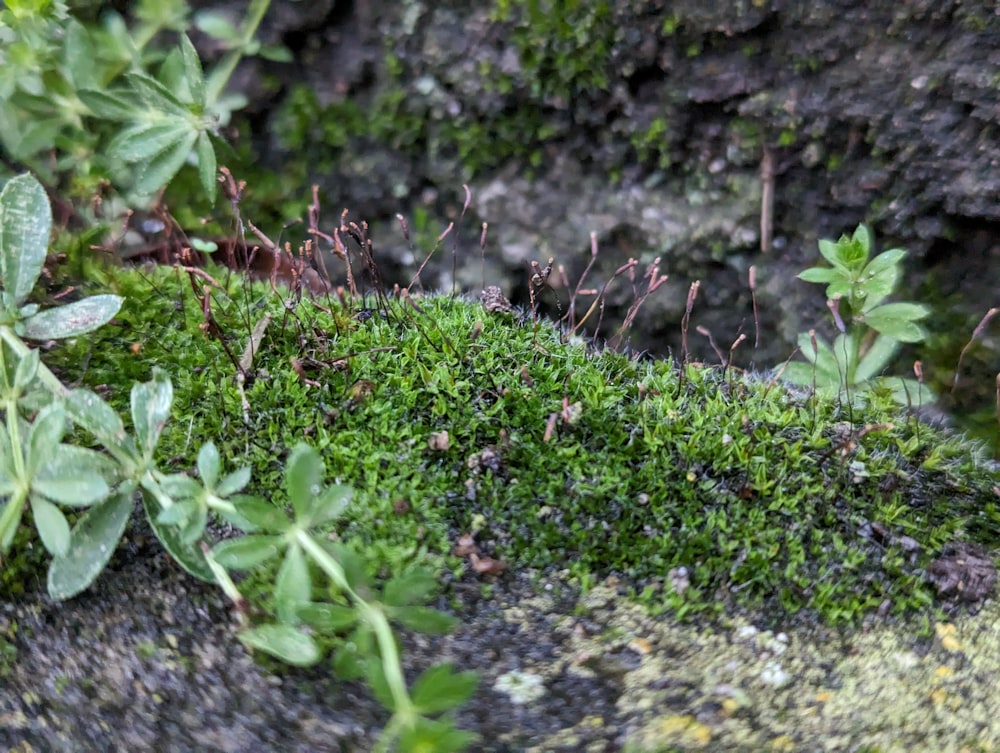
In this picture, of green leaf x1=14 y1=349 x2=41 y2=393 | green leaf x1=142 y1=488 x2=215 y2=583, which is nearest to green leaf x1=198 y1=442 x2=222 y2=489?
green leaf x1=142 y1=488 x2=215 y2=583

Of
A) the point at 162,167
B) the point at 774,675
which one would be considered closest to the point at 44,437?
the point at 162,167

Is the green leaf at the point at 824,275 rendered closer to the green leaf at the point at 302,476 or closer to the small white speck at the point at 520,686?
the small white speck at the point at 520,686

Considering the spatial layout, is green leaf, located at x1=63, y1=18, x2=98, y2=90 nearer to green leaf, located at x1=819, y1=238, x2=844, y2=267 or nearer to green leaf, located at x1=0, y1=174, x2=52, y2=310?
green leaf, located at x1=0, y1=174, x2=52, y2=310

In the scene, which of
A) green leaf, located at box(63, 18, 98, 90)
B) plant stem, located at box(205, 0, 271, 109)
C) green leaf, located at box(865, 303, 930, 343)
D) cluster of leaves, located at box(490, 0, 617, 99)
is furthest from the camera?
plant stem, located at box(205, 0, 271, 109)

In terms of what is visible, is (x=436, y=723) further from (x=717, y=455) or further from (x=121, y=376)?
(x=121, y=376)

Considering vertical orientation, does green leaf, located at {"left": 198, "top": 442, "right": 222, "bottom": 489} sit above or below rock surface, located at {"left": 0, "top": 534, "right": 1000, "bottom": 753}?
above

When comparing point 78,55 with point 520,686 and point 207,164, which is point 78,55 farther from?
point 520,686

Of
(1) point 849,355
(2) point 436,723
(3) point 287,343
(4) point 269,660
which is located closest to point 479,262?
(3) point 287,343
